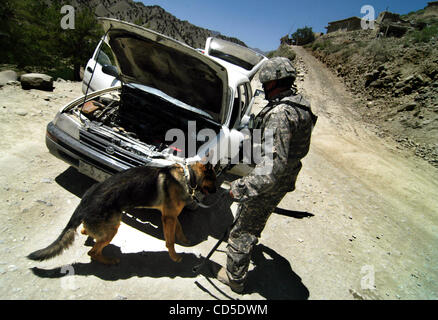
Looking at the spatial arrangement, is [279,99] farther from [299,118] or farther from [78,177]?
[78,177]

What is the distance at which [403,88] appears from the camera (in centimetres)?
953

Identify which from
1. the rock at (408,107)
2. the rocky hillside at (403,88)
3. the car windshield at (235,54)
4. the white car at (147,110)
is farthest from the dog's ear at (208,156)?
the rock at (408,107)

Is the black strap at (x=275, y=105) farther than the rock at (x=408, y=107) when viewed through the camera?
No

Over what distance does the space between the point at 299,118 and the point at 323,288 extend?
6.52 ft

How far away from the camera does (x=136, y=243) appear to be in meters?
2.53

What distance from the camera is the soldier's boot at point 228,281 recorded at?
7.30 ft

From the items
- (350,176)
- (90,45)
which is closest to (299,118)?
(350,176)

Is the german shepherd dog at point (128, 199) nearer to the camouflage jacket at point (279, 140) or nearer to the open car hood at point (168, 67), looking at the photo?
the camouflage jacket at point (279, 140)

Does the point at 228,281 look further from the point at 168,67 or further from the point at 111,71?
the point at 111,71

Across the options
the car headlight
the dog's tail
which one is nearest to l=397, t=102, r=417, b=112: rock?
the car headlight

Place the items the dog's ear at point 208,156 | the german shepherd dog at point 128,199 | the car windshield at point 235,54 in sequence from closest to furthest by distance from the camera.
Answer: the german shepherd dog at point 128,199, the dog's ear at point 208,156, the car windshield at point 235,54

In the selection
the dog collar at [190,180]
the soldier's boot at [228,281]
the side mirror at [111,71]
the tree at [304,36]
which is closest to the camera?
the soldier's boot at [228,281]

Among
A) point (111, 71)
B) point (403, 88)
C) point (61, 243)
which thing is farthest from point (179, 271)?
point (403, 88)

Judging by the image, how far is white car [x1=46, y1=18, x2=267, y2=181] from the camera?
2645 millimetres
